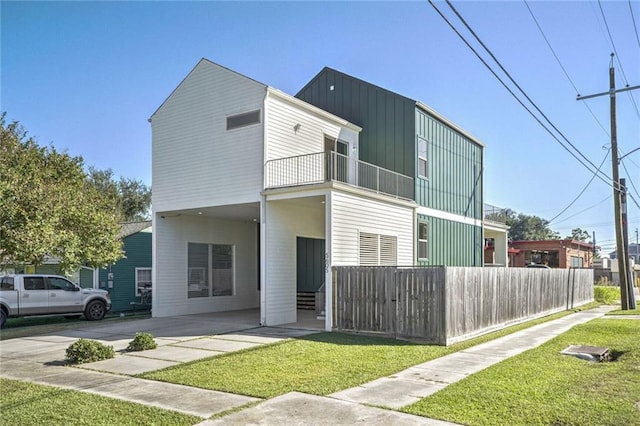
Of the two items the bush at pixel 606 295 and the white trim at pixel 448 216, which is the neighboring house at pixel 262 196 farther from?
the bush at pixel 606 295

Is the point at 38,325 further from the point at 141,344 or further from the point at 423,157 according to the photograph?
the point at 423,157

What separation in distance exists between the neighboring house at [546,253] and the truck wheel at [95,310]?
103 ft

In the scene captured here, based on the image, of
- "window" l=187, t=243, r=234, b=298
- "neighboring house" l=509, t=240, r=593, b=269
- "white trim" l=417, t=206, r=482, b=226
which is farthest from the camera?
"neighboring house" l=509, t=240, r=593, b=269

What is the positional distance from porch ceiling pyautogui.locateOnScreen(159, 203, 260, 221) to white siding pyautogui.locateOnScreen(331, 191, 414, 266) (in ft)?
8.99

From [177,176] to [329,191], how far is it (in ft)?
18.1

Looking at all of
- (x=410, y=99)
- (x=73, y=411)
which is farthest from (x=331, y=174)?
(x=73, y=411)

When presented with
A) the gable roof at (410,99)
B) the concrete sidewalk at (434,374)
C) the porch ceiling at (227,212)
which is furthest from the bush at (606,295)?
the porch ceiling at (227,212)

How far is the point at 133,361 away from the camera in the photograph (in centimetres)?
930

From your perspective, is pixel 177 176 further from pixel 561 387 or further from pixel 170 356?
pixel 561 387

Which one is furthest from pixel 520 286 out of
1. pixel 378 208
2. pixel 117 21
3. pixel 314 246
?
pixel 117 21

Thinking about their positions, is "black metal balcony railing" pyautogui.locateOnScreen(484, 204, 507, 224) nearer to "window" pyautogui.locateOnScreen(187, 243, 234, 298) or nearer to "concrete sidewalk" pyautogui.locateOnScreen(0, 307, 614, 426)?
"concrete sidewalk" pyautogui.locateOnScreen(0, 307, 614, 426)

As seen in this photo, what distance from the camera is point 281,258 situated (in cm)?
1484

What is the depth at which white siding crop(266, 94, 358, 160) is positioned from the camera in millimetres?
14836

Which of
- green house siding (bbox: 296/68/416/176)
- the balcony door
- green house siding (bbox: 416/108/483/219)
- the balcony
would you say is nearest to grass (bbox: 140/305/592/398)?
the balcony
